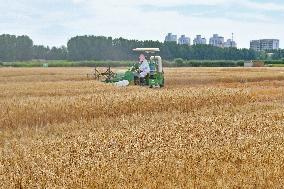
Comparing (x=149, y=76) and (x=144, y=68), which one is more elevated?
(x=144, y=68)

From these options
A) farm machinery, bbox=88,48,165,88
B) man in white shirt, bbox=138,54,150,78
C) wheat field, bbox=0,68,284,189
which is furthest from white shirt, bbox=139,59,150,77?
wheat field, bbox=0,68,284,189

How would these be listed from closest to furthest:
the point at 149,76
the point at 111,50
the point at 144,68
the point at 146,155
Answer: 1. the point at 146,155
2. the point at 149,76
3. the point at 144,68
4. the point at 111,50

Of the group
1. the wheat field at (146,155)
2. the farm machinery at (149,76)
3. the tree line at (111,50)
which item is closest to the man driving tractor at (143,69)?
the farm machinery at (149,76)

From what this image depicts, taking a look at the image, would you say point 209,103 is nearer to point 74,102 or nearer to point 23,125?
point 74,102

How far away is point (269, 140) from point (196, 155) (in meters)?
2.06

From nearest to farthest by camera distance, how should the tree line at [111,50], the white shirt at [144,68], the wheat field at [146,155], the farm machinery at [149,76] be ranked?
the wheat field at [146,155]
the farm machinery at [149,76]
the white shirt at [144,68]
the tree line at [111,50]

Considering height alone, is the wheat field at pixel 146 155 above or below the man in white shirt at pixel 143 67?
below

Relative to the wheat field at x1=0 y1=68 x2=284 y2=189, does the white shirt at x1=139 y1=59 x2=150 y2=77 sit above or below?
above

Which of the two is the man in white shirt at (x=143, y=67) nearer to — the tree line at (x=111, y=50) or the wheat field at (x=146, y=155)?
the wheat field at (x=146, y=155)

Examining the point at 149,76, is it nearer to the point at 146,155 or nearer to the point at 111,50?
the point at 146,155

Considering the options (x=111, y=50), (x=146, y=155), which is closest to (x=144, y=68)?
(x=146, y=155)

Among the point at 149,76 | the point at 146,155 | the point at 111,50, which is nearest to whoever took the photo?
the point at 146,155

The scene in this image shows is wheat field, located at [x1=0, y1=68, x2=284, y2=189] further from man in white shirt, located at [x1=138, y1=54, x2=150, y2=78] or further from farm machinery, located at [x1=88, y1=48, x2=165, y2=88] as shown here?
man in white shirt, located at [x1=138, y1=54, x2=150, y2=78]

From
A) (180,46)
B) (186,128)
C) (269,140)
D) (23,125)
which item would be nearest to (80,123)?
(23,125)
